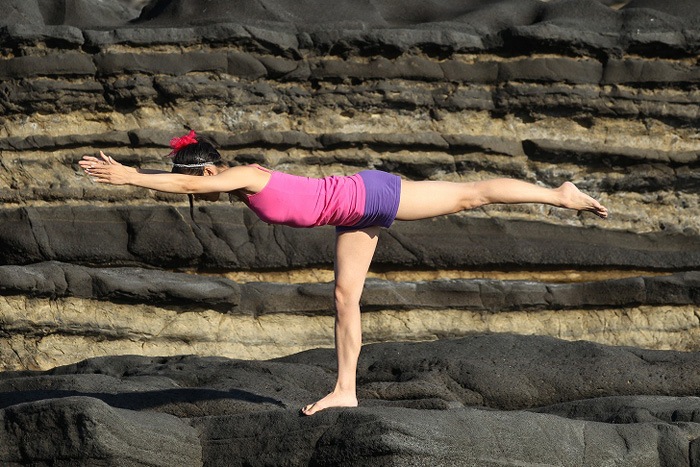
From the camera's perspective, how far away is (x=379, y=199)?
579cm

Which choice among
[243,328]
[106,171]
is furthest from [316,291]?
[106,171]

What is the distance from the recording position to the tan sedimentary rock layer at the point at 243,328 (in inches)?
338

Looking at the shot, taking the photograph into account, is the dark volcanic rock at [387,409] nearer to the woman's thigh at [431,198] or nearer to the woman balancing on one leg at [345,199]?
the woman balancing on one leg at [345,199]

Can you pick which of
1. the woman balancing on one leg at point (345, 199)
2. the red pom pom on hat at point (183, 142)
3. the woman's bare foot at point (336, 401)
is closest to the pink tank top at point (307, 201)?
the woman balancing on one leg at point (345, 199)

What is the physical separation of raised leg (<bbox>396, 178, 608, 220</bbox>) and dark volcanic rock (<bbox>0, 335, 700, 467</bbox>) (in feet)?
2.85

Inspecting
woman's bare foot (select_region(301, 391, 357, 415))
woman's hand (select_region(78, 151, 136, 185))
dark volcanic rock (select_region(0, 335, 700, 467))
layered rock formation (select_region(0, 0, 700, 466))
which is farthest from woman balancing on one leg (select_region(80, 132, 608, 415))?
layered rock formation (select_region(0, 0, 700, 466))

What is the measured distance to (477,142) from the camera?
31.8 ft

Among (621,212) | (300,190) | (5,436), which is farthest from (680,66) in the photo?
(5,436)

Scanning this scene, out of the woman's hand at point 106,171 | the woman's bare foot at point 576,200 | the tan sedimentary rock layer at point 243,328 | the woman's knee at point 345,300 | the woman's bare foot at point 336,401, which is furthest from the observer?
the tan sedimentary rock layer at point 243,328

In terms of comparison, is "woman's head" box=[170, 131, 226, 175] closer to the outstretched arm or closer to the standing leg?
the outstretched arm

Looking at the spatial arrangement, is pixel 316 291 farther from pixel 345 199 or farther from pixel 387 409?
pixel 387 409

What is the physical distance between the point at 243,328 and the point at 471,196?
334 cm

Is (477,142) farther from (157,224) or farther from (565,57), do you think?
(157,224)

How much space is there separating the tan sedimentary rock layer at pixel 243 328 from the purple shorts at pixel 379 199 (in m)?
3.23
